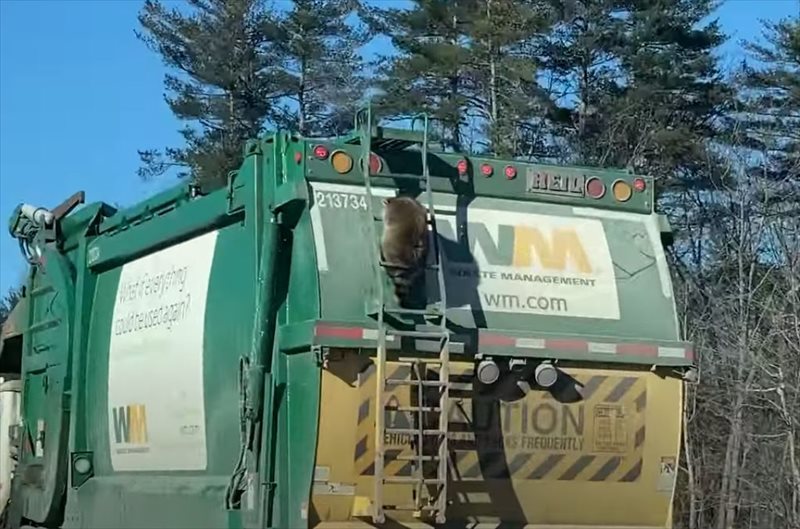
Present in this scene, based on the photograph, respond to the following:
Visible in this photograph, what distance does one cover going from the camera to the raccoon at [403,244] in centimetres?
644

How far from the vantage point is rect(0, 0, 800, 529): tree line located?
1862cm

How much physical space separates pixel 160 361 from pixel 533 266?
2149 millimetres

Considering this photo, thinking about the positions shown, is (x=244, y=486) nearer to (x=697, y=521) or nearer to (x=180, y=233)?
(x=180, y=233)

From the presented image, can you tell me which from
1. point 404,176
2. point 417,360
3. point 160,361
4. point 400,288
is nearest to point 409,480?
point 417,360

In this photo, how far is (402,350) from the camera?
20.7 feet

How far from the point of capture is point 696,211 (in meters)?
25.8

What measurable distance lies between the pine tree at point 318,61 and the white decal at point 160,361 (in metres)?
23.5

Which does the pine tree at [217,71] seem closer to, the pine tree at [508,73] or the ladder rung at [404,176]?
the pine tree at [508,73]

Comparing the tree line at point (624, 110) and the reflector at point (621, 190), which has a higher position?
the tree line at point (624, 110)

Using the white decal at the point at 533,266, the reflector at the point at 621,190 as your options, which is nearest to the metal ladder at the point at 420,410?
the white decal at the point at 533,266

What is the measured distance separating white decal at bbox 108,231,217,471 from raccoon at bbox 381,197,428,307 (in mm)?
1158

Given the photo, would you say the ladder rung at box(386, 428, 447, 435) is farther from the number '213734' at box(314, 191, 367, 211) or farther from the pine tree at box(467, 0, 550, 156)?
the pine tree at box(467, 0, 550, 156)

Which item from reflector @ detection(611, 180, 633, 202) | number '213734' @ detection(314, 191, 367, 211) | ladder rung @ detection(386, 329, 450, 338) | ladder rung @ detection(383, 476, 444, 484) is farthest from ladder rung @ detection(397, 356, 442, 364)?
reflector @ detection(611, 180, 633, 202)

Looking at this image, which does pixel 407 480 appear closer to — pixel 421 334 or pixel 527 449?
pixel 421 334
